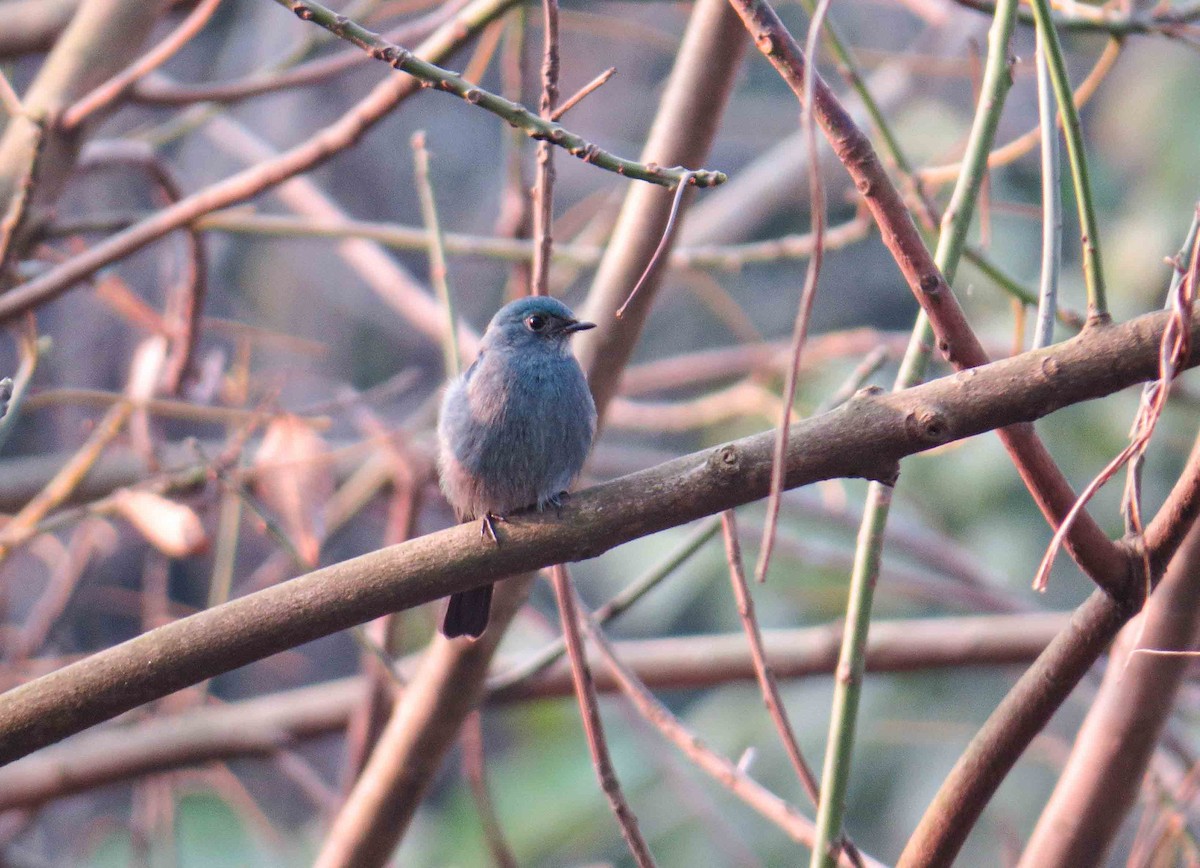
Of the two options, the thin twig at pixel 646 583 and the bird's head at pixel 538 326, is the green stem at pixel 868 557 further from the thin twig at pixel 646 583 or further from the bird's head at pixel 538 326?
the bird's head at pixel 538 326

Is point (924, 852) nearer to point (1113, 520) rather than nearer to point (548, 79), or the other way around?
point (548, 79)

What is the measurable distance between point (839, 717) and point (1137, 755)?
705mm

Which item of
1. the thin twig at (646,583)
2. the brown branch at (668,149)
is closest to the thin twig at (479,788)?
the thin twig at (646,583)

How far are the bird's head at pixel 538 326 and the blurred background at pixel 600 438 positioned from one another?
0.61m

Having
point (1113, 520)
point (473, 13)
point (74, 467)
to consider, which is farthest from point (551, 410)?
point (1113, 520)

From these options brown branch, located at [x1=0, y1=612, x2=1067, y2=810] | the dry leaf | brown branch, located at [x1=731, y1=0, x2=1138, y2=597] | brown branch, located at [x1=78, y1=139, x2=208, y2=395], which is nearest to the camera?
brown branch, located at [x1=731, y1=0, x2=1138, y2=597]

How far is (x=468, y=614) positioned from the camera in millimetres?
3018

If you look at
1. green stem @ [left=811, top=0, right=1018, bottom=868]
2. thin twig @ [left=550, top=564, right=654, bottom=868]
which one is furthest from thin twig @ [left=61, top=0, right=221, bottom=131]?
green stem @ [left=811, top=0, right=1018, bottom=868]

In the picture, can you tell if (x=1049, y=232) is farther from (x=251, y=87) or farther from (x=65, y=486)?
(x=65, y=486)

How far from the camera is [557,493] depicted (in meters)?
2.99

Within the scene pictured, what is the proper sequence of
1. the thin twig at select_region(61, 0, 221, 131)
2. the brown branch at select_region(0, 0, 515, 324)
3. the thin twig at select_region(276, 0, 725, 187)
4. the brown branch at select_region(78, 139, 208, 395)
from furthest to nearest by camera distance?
the brown branch at select_region(78, 139, 208, 395), the thin twig at select_region(61, 0, 221, 131), the brown branch at select_region(0, 0, 515, 324), the thin twig at select_region(276, 0, 725, 187)

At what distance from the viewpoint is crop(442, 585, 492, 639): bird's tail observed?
2986mm

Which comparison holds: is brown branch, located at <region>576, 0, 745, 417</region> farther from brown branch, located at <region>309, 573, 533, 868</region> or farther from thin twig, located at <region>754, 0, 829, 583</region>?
thin twig, located at <region>754, 0, 829, 583</region>

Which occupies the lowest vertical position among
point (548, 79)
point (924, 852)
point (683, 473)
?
point (924, 852)
